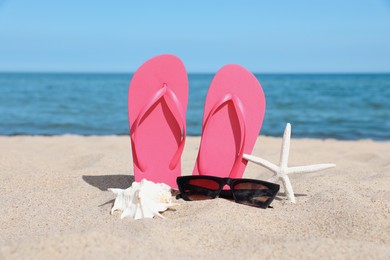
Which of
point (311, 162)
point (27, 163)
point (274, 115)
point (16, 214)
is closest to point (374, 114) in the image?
point (274, 115)

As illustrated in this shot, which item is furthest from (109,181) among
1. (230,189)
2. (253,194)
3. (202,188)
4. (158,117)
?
(253,194)

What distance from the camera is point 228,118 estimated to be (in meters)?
2.99

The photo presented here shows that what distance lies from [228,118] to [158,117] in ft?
1.48

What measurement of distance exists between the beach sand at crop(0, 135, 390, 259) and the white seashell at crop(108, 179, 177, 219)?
0.06 meters

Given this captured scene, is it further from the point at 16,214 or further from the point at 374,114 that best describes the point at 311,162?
the point at 374,114

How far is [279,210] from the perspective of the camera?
259 centimetres

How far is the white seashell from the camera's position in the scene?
8.05ft

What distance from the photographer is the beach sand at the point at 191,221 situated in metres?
1.92

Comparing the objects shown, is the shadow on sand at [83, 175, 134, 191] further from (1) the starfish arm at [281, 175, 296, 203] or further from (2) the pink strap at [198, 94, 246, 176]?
(1) the starfish arm at [281, 175, 296, 203]

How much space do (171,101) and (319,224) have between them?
1193 mm

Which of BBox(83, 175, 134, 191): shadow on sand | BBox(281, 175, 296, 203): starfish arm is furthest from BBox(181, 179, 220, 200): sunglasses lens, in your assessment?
BBox(83, 175, 134, 191): shadow on sand

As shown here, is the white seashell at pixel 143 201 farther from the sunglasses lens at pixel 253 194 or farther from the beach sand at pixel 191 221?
the sunglasses lens at pixel 253 194

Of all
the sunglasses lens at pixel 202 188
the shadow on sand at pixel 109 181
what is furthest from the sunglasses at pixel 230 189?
the shadow on sand at pixel 109 181

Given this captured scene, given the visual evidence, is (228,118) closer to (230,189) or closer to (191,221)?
(230,189)
